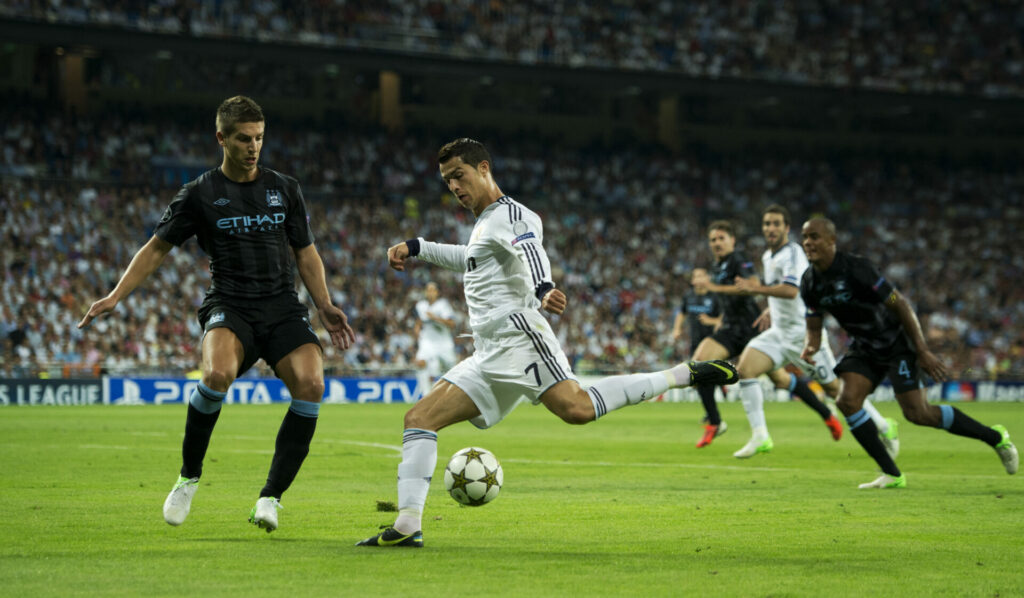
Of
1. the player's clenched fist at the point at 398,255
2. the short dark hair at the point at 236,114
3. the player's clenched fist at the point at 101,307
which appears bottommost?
the player's clenched fist at the point at 101,307

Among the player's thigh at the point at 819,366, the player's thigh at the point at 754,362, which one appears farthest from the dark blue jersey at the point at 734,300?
the player's thigh at the point at 754,362

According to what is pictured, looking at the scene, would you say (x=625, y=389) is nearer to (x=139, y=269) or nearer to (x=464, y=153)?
(x=464, y=153)

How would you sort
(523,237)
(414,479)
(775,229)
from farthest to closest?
(775,229) < (523,237) < (414,479)

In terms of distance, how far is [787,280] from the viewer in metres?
13.4

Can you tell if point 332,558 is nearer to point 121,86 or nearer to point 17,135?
point 17,135

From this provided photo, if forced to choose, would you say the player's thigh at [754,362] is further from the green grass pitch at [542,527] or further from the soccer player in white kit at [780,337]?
the green grass pitch at [542,527]

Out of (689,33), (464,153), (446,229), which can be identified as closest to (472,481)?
(464,153)

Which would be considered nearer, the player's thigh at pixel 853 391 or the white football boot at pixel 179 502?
the white football boot at pixel 179 502

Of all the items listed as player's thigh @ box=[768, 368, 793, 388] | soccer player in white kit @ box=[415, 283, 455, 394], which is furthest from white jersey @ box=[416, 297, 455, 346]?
player's thigh @ box=[768, 368, 793, 388]

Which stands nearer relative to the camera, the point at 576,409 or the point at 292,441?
the point at 576,409

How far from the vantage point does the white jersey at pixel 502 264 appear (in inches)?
271

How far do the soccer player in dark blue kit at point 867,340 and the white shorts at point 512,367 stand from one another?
373 centimetres

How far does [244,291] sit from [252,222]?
0.42 metres

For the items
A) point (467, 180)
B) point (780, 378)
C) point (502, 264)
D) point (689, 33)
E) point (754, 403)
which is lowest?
point (754, 403)
